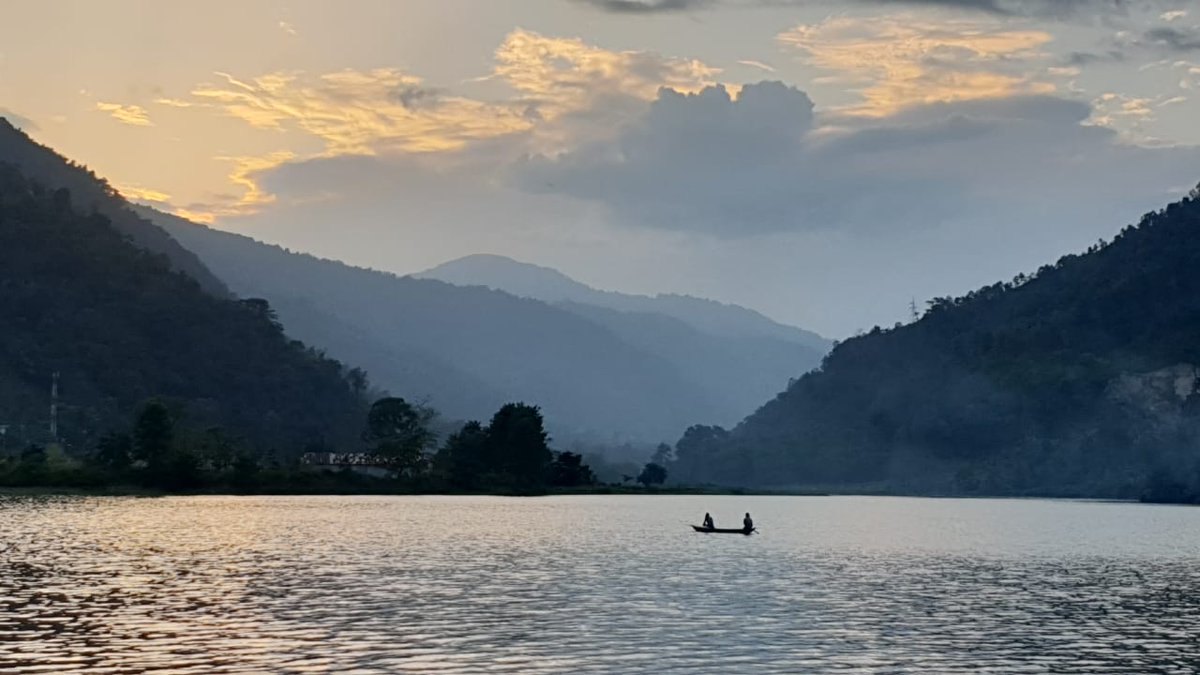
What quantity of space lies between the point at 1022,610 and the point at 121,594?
48.4 meters

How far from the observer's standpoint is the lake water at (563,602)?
188 feet

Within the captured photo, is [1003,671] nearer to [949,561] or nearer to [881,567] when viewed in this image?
[881,567]

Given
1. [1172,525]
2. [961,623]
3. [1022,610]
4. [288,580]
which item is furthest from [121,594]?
[1172,525]

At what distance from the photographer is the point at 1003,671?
186 feet

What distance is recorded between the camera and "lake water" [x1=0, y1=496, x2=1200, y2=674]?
2259 inches

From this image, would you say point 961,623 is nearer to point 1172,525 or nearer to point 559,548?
point 559,548

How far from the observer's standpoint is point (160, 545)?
363 feet

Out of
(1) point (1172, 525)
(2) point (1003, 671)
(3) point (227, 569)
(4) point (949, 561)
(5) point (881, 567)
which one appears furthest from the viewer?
(1) point (1172, 525)

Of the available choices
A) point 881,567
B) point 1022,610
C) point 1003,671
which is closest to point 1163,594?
point 1022,610

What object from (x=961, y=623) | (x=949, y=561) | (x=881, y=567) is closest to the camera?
(x=961, y=623)

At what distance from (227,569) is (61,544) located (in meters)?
23.1

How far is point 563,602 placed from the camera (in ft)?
249

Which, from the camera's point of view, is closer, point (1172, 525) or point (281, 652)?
point (281, 652)

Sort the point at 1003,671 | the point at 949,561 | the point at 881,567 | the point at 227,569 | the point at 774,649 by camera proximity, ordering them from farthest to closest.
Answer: the point at 949,561 < the point at 881,567 < the point at 227,569 < the point at 774,649 < the point at 1003,671
